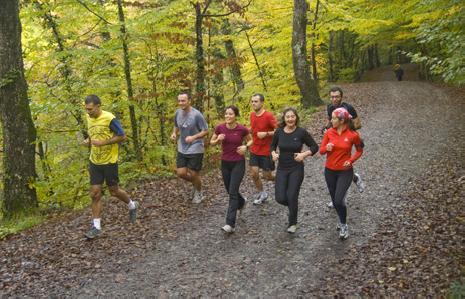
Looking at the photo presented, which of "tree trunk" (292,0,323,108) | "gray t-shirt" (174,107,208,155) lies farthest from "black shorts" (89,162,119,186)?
"tree trunk" (292,0,323,108)

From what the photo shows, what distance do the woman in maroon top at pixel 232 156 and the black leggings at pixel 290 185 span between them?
73cm

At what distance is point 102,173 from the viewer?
7215mm

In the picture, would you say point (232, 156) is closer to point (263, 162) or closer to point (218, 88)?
point (263, 162)

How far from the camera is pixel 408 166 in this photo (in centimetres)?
1056

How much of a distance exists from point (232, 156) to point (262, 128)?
1001mm

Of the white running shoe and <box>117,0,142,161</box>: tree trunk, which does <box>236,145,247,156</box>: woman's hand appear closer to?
the white running shoe

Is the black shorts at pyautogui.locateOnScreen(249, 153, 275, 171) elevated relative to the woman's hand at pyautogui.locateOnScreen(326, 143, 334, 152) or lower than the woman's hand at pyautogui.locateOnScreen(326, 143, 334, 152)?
lower

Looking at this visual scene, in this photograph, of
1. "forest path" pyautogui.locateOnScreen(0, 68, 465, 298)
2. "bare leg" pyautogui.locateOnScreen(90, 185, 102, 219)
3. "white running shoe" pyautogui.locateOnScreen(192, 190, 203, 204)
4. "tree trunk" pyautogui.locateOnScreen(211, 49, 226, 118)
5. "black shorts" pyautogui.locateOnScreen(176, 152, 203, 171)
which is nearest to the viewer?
"forest path" pyautogui.locateOnScreen(0, 68, 465, 298)

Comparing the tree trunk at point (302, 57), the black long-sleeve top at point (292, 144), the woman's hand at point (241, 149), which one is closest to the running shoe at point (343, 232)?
the black long-sleeve top at point (292, 144)

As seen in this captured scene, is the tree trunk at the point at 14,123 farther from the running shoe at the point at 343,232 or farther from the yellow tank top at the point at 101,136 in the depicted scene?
the running shoe at the point at 343,232

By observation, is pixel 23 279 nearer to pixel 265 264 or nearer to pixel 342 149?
pixel 265 264

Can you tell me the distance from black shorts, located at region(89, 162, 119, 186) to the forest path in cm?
99

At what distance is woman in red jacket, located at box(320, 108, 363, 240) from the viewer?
633 cm

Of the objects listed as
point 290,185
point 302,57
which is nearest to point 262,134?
point 290,185
